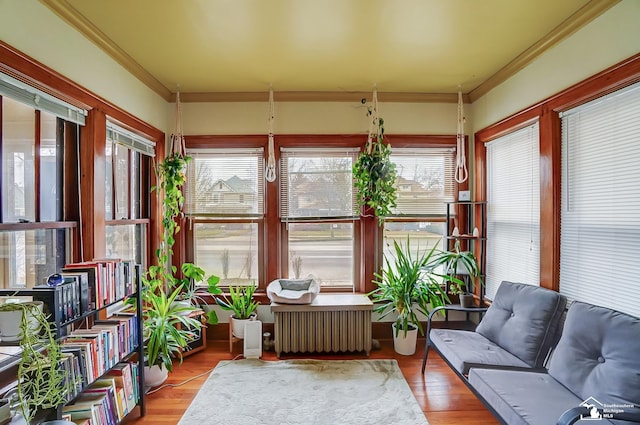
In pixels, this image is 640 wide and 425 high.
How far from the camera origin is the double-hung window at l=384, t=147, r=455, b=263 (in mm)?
3531

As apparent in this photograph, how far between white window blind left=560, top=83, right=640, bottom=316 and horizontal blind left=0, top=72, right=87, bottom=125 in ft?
11.7

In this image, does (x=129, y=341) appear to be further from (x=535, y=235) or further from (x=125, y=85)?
(x=535, y=235)


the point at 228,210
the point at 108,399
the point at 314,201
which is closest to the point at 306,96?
the point at 314,201

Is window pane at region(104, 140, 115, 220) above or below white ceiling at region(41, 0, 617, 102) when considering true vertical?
below

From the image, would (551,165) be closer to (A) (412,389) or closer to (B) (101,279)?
(A) (412,389)

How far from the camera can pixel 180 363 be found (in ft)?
9.45

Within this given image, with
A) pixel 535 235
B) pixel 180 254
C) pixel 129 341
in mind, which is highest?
pixel 535 235

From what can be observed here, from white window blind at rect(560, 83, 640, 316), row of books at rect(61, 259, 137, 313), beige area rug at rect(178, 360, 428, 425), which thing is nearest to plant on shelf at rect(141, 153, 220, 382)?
beige area rug at rect(178, 360, 428, 425)

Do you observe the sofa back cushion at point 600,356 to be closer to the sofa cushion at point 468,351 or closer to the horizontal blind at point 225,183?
the sofa cushion at point 468,351

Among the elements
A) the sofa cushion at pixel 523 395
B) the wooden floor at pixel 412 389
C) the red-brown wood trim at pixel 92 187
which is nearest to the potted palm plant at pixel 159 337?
the wooden floor at pixel 412 389

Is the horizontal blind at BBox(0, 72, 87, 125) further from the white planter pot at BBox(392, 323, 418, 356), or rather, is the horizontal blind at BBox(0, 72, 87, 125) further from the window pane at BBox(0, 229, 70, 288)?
the white planter pot at BBox(392, 323, 418, 356)

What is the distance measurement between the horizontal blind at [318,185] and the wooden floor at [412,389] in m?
1.52

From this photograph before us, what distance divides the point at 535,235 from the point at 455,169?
117 centimetres

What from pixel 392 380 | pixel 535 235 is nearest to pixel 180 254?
pixel 392 380
